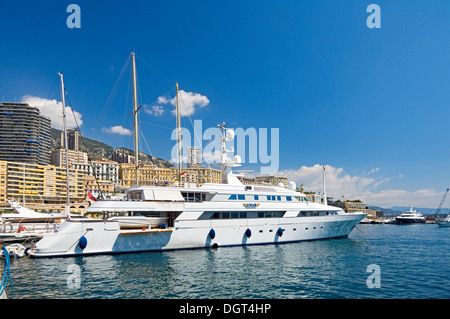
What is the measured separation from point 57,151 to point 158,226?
148 metres

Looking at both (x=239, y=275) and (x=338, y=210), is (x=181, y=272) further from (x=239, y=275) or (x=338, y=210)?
(x=338, y=210)

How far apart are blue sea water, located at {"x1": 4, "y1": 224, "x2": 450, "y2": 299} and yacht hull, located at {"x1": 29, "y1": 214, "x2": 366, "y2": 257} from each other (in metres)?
0.80

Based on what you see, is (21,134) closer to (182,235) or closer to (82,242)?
(82,242)

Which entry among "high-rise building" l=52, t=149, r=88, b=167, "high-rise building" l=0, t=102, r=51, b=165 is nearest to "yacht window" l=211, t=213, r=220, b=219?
"high-rise building" l=52, t=149, r=88, b=167

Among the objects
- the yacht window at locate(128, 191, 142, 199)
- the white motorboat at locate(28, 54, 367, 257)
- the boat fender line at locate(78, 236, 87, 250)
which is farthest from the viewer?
the yacht window at locate(128, 191, 142, 199)

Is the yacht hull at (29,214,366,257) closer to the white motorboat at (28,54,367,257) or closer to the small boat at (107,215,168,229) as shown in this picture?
the white motorboat at (28,54,367,257)

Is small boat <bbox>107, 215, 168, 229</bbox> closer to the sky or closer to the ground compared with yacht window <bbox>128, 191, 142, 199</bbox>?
closer to the ground

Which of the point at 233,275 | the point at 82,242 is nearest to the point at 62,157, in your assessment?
the point at 82,242

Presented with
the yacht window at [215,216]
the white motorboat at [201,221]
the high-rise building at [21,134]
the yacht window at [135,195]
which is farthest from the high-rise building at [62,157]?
the yacht window at [215,216]

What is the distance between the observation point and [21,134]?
13688 cm

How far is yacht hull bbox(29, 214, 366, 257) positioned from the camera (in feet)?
67.6

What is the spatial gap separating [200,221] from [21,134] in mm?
145556

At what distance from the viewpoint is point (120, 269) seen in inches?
668

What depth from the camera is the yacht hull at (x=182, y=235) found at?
20.6m
